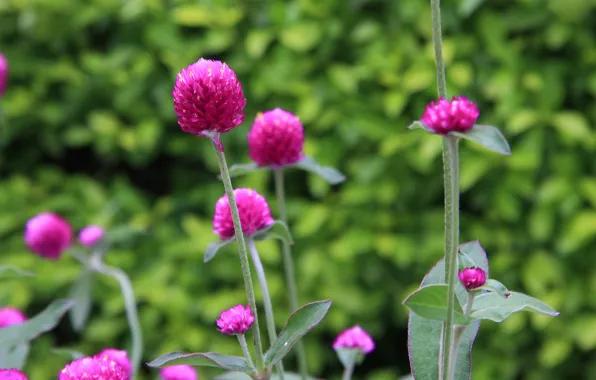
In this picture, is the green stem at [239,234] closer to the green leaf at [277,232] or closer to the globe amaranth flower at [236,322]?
the globe amaranth flower at [236,322]

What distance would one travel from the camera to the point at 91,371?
567 mm

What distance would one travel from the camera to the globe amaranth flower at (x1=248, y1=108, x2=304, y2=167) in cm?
→ 92

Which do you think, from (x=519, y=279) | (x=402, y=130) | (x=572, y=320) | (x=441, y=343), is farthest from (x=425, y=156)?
(x=441, y=343)

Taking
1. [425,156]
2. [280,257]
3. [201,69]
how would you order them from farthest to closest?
[280,257], [425,156], [201,69]

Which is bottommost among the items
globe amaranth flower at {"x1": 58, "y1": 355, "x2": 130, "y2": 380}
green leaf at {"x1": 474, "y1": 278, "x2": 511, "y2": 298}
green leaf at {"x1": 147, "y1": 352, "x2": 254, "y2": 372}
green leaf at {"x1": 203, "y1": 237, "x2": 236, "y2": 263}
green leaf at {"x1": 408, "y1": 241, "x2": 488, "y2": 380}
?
green leaf at {"x1": 408, "y1": 241, "x2": 488, "y2": 380}

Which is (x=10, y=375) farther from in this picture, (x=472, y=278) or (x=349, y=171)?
(x=349, y=171)

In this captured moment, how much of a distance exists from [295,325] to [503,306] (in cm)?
17

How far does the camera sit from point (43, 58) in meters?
2.51

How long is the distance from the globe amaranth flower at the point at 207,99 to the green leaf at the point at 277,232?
0.17 metres

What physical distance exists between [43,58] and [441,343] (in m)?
2.21

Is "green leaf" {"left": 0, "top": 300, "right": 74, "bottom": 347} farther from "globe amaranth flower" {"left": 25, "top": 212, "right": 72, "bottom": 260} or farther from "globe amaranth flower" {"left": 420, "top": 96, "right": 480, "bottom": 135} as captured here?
"globe amaranth flower" {"left": 25, "top": 212, "right": 72, "bottom": 260}

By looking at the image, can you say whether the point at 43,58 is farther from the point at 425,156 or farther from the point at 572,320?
the point at 572,320

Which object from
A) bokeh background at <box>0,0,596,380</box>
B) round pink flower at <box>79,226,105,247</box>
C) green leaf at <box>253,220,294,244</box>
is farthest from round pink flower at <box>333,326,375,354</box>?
bokeh background at <box>0,0,596,380</box>

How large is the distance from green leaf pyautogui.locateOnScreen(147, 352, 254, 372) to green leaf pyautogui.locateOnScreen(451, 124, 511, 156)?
0.25m
